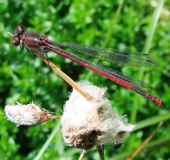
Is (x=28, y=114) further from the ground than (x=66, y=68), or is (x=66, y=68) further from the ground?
(x=66, y=68)

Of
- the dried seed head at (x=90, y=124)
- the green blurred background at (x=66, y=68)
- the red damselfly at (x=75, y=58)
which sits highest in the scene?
the green blurred background at (x=66, y=68)

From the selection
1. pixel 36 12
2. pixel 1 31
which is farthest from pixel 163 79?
pixel 1 31

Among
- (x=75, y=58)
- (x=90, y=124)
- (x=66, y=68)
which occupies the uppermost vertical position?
(x=66, y=68)

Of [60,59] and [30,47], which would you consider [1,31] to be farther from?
[30,47]

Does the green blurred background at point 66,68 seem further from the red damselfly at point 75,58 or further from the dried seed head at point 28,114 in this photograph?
the dried seed head at point 28,114

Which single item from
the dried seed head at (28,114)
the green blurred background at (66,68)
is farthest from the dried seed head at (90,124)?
the green blurred background at (66,68)

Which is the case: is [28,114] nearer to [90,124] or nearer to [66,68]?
[90,124]

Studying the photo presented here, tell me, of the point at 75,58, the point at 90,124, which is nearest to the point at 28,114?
the point at 90,124
